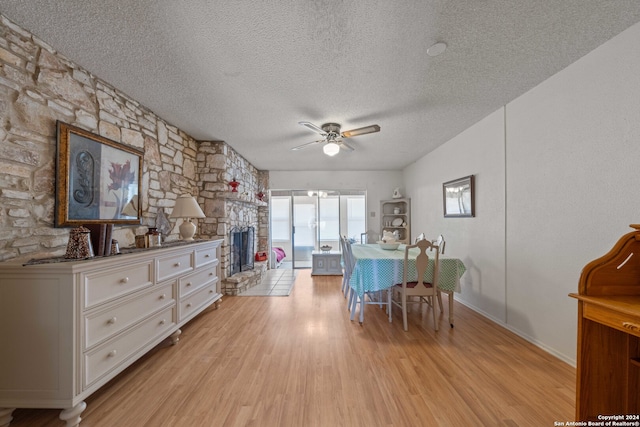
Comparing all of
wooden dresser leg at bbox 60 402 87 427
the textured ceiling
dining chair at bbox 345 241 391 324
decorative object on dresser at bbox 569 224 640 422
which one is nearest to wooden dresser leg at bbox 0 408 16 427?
wooden dresser leg at bbox 60 402 87 427

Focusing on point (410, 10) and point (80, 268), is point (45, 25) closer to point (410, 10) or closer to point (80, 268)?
point (80, 268)

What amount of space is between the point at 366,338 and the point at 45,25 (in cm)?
355

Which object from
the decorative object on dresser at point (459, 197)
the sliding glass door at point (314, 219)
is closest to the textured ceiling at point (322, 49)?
the decorative object on dresser at point (459, 197)

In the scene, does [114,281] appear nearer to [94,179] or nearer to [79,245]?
[79,245]

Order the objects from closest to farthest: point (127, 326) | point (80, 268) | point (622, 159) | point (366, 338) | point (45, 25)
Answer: point (80, 268) → point (45, 25) → point (622, 159) → point (127, 326) → point (366, 338)

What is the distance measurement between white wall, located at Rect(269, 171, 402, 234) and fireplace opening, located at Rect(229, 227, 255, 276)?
5.82 feet

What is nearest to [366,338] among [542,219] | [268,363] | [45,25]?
[268,363]

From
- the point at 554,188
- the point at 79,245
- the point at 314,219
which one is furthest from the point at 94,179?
the point at 314,219

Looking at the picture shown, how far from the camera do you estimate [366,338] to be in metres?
2.68

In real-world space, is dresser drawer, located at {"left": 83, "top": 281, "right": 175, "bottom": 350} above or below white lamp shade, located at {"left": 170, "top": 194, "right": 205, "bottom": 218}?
below

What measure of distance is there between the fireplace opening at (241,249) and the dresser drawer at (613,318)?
4.24 meters

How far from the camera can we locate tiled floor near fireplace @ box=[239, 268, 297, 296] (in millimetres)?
4336

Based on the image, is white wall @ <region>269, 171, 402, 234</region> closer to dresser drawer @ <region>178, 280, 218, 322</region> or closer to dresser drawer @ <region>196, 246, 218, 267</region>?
dresser drawer @ <region>196, 246, 218, 267</region>

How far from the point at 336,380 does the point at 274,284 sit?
10.3ft
